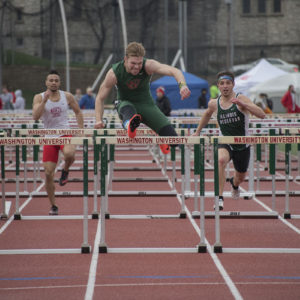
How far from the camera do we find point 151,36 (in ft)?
192

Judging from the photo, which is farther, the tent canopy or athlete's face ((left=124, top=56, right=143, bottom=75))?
the tent canopy

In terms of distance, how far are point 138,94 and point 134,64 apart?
0.53 meters

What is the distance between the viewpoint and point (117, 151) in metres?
24.9

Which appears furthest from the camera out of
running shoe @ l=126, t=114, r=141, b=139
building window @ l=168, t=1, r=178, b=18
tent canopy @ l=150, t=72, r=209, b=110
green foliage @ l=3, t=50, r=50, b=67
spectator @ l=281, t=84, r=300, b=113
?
building window @ l=168, t=1, r=178, b=18

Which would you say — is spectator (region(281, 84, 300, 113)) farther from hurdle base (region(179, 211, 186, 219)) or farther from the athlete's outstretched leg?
the athlete's outstretched leg

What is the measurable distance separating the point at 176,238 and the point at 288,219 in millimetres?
2035

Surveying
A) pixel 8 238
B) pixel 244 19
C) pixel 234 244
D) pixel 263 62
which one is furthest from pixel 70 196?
pixel 244 19

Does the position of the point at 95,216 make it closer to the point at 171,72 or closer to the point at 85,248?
the point at 85,248

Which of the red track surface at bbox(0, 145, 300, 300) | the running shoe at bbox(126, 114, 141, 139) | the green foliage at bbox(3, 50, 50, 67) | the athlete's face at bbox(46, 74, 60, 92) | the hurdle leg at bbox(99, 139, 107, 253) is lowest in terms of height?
the red track surface at bbox(0, 145, 300, 300)

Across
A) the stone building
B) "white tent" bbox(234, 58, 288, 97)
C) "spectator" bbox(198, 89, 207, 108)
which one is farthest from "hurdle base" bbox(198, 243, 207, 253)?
the stone building

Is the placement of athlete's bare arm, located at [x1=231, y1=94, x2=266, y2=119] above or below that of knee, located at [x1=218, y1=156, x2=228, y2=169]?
above

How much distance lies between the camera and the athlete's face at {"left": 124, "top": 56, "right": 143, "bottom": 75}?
824 centimetres

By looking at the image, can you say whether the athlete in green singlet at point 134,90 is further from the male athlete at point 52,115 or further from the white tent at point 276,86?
the white tent at point 276,86

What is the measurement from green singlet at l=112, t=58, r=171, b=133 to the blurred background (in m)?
35.4
